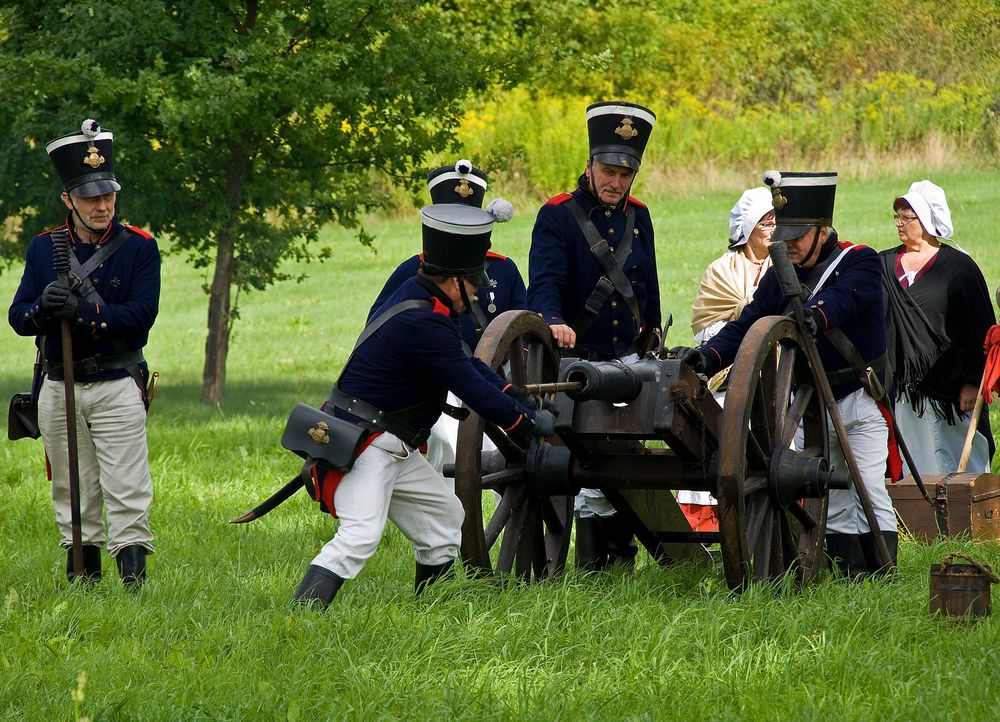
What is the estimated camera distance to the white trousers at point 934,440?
828 centimetres

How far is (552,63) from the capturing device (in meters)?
12.5

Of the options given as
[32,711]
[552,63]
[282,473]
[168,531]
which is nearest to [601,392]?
[32,711]

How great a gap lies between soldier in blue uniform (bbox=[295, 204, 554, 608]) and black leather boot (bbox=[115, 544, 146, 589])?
122 centimetres

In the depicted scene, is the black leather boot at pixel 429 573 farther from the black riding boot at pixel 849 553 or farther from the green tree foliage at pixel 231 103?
the green tree foliage at pixel 231 103

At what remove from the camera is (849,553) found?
6516mm

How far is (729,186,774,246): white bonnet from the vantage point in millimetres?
7922

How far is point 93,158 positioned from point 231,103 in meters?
4.30

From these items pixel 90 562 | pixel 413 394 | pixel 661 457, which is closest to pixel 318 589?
pixel 413 394

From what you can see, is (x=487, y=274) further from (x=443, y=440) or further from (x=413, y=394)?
(x=413, y=394)

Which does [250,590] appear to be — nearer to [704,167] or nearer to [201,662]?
[201,662]

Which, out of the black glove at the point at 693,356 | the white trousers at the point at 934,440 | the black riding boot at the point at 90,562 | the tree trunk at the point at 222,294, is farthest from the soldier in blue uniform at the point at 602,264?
the tree trunk at the point at 222,294

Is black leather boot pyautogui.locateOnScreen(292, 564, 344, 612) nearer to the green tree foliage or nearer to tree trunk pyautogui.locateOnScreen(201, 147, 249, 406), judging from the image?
the green tree foliage

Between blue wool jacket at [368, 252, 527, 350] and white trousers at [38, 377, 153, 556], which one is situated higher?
blue wool jacket at [368, 252, 527, 350]

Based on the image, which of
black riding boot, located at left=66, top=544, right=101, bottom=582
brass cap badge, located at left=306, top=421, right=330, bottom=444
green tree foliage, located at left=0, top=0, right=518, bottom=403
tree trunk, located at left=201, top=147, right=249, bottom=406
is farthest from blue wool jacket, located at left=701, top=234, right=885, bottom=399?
tree trunk, located at left=201, top=147, right=249, bottom=406
